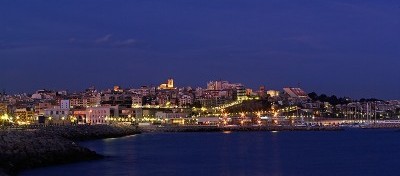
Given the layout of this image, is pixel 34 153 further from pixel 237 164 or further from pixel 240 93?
pixel 240 93

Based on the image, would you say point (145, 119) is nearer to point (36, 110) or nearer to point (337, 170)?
point (36, 110)

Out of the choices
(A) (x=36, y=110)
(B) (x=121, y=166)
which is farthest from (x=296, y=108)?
(B) (x=121, y=166)

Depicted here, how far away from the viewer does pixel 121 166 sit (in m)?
25.9

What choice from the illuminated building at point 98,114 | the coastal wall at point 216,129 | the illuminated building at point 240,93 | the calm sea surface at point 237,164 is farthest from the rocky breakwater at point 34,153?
the illuminated building at point 240,93

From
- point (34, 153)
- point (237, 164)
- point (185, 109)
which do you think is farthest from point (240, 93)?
point (34, 153)

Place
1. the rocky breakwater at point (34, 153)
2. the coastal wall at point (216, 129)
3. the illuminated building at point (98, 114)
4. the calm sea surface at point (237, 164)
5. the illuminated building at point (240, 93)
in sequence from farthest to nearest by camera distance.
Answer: the illuminated building at point (240, 93), the illuminated building at point (98, 114), the coastal wall at point (216, 129), the calm sea surface at point (237, 164), the rocky breakwater at point (34, 153)

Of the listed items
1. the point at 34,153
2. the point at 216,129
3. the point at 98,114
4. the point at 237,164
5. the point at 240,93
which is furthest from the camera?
the point at 240,93

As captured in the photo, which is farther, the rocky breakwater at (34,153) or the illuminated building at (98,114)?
the illuminated building at (98,114)

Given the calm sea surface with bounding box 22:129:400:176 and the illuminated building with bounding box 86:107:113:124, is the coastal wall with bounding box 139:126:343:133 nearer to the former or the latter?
the illuminated building with bounding box 86:107:113:124

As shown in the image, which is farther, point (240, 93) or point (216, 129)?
point (240, 93)

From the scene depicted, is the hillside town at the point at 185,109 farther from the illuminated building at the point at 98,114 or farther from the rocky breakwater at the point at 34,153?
the rocky breakwater at the point at 34,153

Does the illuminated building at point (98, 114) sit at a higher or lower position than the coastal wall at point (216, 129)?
higher

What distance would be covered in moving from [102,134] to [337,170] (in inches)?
1187

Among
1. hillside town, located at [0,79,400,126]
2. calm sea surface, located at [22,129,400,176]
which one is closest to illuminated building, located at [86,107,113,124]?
hillside town, located at [0,79,400,126]
